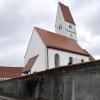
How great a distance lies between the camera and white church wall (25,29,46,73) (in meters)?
37.5

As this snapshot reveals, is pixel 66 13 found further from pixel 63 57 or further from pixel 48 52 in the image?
pixel 48 52

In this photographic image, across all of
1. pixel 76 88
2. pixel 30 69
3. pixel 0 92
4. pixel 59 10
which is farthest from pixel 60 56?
pixel 76 88

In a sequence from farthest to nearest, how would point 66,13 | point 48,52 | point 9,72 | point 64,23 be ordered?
point 9,72 < point 66,13 < point 64,23 < point 48,52

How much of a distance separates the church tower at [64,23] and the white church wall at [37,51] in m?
19.6

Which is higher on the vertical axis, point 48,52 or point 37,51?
point 37,51

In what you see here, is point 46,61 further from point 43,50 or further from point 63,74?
point 63,74

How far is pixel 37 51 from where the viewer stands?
39.6 m

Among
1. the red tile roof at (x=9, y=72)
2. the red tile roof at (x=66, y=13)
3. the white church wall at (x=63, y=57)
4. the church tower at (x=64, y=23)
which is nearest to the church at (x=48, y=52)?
the white church wall at (x=63, y=57)

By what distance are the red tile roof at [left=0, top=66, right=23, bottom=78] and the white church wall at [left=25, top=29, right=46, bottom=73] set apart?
93.6 feet

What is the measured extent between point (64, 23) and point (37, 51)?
79.4 feet

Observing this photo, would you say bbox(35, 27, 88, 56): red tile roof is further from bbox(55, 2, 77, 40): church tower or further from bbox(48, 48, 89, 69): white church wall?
bbox(55, 2, 77, 40): church tower

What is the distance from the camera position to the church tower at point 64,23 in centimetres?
6142

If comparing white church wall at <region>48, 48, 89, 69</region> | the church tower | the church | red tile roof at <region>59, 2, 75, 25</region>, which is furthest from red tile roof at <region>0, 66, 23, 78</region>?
white church wall at <region>48, 48, 89, 69</region>

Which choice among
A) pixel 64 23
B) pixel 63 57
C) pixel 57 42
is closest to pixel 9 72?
pixel 64 23
